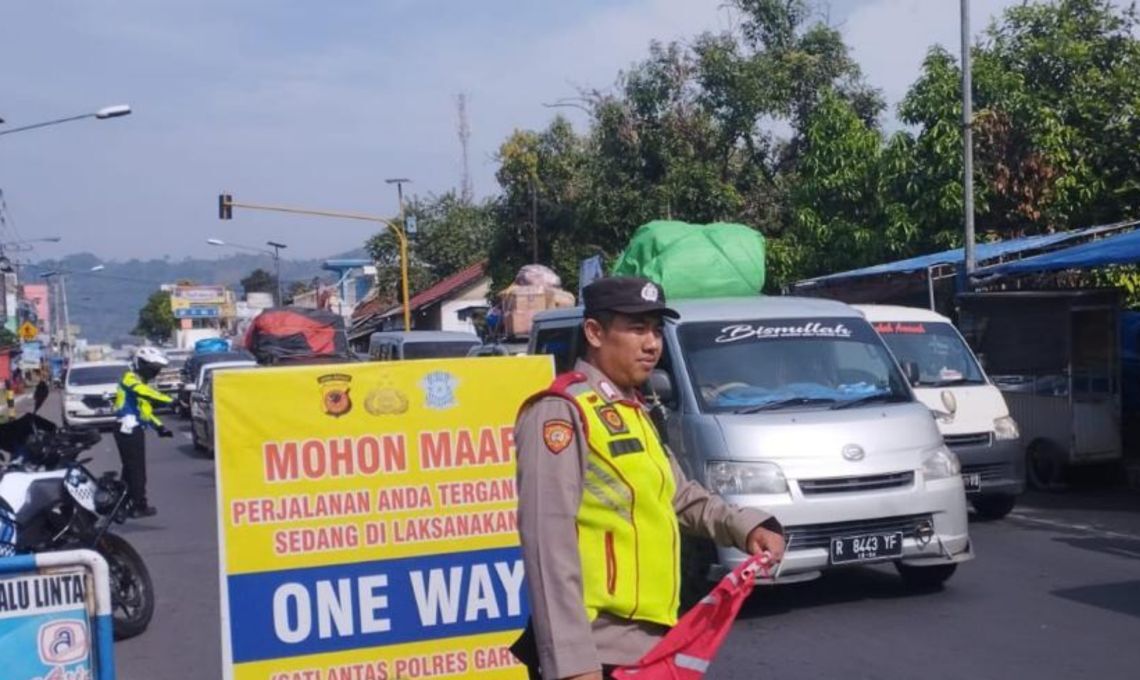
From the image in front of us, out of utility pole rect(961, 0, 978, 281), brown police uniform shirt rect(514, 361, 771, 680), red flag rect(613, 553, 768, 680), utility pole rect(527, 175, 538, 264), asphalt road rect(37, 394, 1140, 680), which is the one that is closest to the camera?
brown police uniform shirt rect(514, 361, 771, 680)

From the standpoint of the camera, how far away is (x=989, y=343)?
16.2m

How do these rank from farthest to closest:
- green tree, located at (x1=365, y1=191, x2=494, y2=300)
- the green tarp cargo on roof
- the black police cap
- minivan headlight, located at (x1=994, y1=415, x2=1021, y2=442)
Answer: green tree, located at (x1=365, y1=191, x2=494, y2=300)
minivan headlight, located at (x1=994, y1=415, x2=1021, y2=442)
the green tarp cargo on roof
the black police cap

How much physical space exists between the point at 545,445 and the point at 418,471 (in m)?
2.44

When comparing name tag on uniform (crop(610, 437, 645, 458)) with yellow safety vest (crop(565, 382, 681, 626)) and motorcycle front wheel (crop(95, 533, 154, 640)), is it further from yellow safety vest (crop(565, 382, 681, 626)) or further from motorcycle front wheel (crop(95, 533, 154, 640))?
motorcycle front wheel (crop(95, 533, 154, 640))

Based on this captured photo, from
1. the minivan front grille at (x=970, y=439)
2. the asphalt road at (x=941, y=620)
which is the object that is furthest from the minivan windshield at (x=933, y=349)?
the asphalt road at (x=941, y=620)

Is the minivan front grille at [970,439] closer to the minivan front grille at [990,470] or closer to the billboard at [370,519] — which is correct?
the minivan front grille at [990,470]

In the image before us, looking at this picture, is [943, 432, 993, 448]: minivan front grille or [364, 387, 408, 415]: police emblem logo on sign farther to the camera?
[943, 432, 993, 448]: minivan front grille

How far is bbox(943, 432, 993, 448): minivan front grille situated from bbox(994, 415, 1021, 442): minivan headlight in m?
0.09

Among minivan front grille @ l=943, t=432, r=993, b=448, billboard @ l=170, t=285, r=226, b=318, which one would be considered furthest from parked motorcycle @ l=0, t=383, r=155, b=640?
billboard @ l=170, t=285, r=226, b=318

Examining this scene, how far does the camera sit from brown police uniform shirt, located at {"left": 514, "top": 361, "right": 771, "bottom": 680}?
11.3 ft

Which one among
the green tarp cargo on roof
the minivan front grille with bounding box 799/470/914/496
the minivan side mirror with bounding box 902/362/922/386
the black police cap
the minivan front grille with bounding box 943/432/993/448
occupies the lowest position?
the minivan front grille with bounding box 943/432/993/448

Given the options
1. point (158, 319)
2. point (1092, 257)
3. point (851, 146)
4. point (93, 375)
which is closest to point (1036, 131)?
point (851, 146)

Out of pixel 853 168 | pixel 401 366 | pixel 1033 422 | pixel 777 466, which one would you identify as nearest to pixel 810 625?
pixel 777 466

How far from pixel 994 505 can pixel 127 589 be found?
298 inches
